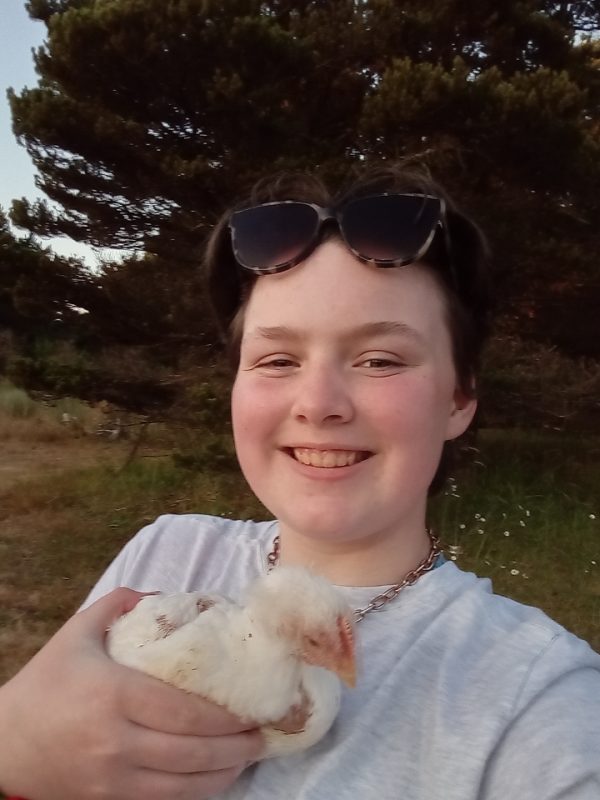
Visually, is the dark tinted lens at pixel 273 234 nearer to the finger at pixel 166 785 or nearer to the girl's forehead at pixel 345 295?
the girl's forehead at pixel 345 295

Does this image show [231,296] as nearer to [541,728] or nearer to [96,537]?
[541,728]

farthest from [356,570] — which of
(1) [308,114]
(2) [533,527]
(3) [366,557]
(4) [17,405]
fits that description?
(4) [17,405]

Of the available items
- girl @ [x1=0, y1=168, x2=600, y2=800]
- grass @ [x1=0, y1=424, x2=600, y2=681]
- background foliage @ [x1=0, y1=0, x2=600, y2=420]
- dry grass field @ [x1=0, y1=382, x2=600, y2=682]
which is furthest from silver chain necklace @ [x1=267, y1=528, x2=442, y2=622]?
background foliage @ [x1=0, y1=0, x2=600, y2=420]

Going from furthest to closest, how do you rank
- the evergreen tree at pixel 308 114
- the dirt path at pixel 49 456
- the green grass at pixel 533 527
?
the dirt path at pixel 49 456
the evergreen tree at pixel 308 114
the green grass at pixel 533 527

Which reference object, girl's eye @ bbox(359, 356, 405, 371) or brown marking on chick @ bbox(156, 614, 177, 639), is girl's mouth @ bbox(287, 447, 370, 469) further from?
brown marking on chick @ bbox(156, 614, 177, 639)

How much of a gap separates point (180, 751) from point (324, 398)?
521mm

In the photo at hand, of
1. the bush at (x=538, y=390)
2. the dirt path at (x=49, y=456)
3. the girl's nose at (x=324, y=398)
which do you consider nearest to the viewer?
the girl's nose at (x=324, y=398)

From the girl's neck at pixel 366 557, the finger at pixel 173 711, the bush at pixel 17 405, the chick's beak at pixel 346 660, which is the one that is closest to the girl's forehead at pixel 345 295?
the girl's neck at pixel 366 557

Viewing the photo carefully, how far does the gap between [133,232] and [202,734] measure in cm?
536

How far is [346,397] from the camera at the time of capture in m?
1.07

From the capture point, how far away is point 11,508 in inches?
229

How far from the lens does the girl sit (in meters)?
0.88

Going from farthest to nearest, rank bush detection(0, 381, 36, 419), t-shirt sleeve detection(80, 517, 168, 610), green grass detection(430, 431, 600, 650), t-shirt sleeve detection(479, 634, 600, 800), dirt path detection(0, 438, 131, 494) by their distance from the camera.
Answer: bush detection(0, 381, 36, 419)
dirt path detection(0, 438, 131, 494)
green grass detection(430, 431, 600, 650)
t-shirt sleeve detection(80, 517, 168, 610)
t-shirt sleeve detection(479, 634, 600, 800)

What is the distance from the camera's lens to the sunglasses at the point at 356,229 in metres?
1.13
